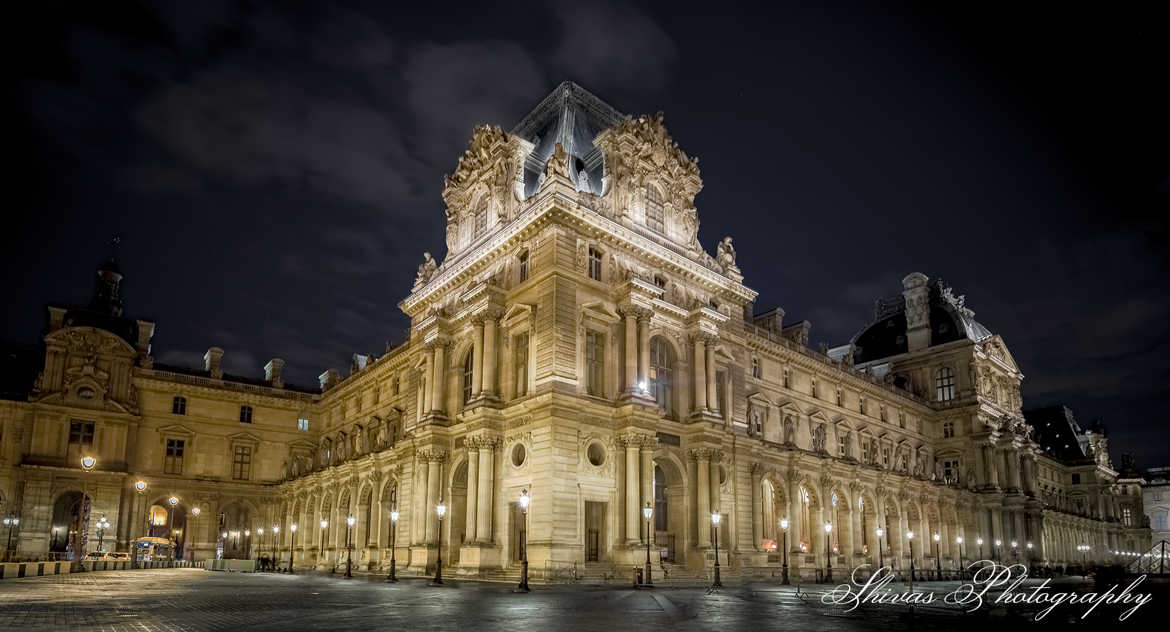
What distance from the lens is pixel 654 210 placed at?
4638 cm

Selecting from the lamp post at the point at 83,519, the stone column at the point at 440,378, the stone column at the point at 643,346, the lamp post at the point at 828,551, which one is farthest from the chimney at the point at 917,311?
the lamp post at the point at 83,519

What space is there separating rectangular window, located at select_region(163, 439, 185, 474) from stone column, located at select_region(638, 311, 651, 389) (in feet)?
147

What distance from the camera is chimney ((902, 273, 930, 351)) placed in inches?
3137

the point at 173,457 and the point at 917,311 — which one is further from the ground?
the point at 917,311

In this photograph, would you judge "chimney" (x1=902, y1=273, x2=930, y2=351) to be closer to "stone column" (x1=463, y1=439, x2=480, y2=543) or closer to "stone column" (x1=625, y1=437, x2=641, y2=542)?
"stone column" (x1=625, y1=437, x2=641, y2=542)

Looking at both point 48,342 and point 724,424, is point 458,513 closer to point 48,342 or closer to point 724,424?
point 724,424

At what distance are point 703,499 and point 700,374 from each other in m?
6.65

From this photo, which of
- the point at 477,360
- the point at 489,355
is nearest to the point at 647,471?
the point at 489,355

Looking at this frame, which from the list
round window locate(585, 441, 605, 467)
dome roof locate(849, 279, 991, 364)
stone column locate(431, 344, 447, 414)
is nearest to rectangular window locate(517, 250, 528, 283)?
stone column locate(431, 344, 447, 414)

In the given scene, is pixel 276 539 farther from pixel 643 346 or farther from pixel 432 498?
pixel 643 346

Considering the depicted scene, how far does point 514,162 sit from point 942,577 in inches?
1739

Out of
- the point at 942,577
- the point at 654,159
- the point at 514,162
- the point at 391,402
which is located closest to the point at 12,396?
the point at 391,402

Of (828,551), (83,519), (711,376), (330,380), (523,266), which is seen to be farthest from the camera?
(330,380)

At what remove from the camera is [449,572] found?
133ft
